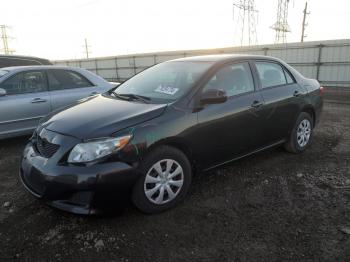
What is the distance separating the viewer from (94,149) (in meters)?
2.86

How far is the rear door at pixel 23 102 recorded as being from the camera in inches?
211

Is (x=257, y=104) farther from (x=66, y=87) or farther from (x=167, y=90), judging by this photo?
(x=66, y=87)

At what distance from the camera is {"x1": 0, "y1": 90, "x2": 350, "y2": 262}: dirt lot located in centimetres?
264

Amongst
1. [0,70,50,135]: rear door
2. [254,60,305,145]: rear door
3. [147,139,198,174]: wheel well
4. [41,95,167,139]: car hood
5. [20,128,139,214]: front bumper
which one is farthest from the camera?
[0,70,50,135]: rear door

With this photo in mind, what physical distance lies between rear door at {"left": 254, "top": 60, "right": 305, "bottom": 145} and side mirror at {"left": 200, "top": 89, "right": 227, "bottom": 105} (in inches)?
37.0

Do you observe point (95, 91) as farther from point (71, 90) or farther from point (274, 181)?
point (274, 181)

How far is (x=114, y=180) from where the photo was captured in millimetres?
2820

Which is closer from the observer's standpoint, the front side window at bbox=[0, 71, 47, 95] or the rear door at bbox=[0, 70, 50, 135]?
the rear door at bbox=[0, 70, 50, 135]

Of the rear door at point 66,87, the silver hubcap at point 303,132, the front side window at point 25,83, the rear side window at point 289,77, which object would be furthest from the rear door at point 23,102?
the silver hubcap at point 303,132

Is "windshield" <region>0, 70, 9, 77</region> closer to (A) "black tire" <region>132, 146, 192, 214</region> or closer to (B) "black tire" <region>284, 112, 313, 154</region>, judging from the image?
(A) "black tire" <region>132, 146, 192, 214</region>

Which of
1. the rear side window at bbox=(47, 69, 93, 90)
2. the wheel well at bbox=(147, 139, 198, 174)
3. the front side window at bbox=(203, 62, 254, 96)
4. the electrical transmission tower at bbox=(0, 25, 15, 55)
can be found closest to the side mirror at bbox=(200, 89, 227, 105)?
the front side window at bbox=(203, 62, 254, 96)

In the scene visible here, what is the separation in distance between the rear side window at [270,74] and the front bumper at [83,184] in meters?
2.38

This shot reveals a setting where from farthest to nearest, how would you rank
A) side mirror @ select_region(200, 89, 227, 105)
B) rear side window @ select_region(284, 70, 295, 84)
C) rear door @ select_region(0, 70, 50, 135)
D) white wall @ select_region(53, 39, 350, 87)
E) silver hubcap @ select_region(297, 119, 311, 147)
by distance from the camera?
white wall @ select_region(53, 39, 350, 87)
rear door @ select_region(0, 70, 50, 135)
silver hubcap @ select_region(297, 119, 311, 147)
rear side window @ select_region(284, 70, 295, 84)
side mirror @ select_region(200, 89, 227, 105)

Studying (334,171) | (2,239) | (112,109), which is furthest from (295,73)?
(2,239)
